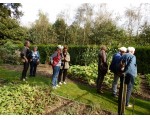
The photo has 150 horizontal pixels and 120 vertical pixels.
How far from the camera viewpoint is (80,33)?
146ft

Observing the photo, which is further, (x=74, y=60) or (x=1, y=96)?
(x=74, y=60)

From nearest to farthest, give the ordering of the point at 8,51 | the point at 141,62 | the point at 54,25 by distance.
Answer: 1. the point at 141,62
2. the point at 8,51
3. the point at 54,25

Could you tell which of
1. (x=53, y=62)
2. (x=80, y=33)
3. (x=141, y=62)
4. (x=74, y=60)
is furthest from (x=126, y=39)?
(x=53, y=62)

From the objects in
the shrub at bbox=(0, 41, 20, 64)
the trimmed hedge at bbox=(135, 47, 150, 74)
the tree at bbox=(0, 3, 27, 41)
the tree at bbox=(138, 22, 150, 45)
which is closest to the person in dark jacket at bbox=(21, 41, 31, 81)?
the trimmed hedge at bbox=(135, 47, 150, 74)

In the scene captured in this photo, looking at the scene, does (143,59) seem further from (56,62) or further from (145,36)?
(145,36)

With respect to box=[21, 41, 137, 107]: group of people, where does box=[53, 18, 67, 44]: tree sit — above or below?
above

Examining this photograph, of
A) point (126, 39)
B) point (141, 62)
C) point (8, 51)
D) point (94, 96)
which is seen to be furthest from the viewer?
point (126, 39)

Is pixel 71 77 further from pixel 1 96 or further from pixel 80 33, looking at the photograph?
pixel 80 33

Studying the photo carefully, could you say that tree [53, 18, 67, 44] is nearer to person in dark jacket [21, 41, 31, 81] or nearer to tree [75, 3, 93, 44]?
tree [75, 3, 93, 44]

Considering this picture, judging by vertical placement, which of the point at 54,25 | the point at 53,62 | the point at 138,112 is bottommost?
the point at 138,112

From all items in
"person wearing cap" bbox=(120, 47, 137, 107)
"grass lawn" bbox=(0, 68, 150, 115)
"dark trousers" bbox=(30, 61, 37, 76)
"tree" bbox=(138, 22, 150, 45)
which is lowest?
"grass lawn" bbox=(0, 68, 150, 115)

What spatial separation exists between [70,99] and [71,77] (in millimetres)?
5118

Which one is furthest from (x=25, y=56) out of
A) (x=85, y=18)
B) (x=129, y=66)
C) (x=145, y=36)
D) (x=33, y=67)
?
(x=85, y=18)

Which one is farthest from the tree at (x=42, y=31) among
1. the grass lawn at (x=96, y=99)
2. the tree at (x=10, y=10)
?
the grass lawn at (x=96, y=99)
